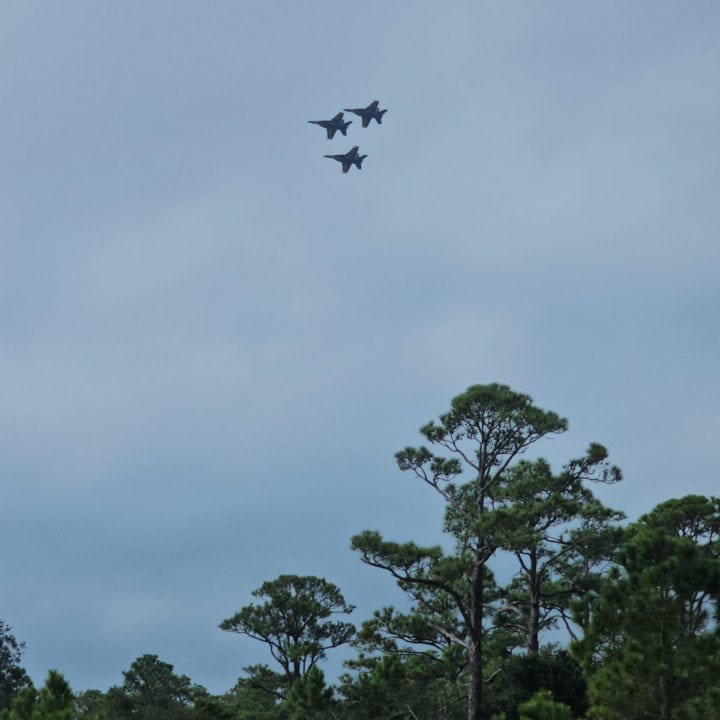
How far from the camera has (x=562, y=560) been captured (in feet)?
124

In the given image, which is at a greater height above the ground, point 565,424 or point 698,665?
point 565,424

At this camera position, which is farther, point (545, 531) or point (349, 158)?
point (349, 158)

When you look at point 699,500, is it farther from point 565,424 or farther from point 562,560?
point 565,424

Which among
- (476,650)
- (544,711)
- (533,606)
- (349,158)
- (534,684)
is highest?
(349,158)

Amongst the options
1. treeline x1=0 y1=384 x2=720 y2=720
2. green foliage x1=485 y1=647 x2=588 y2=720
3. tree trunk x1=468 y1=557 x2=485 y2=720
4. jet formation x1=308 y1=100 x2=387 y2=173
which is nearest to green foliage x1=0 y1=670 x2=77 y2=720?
treeline x1=0 y1=384 x2=720 y2=720

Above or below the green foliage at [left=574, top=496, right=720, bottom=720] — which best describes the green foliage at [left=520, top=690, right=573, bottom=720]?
below

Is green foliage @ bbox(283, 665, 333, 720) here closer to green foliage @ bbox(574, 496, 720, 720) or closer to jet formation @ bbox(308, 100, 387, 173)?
green foliage @ bbox(574, 496, 720, 720)

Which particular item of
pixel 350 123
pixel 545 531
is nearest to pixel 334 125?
pixel 350 123

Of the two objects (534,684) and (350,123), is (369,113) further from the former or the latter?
(534,684)

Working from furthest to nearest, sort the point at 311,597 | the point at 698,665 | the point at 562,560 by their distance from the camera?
the point at 311,597
the point at 562,560
the point at 698,665

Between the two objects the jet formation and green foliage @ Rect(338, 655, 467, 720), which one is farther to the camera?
the jet formation

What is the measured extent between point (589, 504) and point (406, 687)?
29.2 feet

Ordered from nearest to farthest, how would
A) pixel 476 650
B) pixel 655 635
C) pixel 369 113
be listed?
pixel 655 635
pixel 476 650
pixel 369 113

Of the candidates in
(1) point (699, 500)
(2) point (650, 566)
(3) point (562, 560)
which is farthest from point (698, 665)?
(1) point (699, 500)
